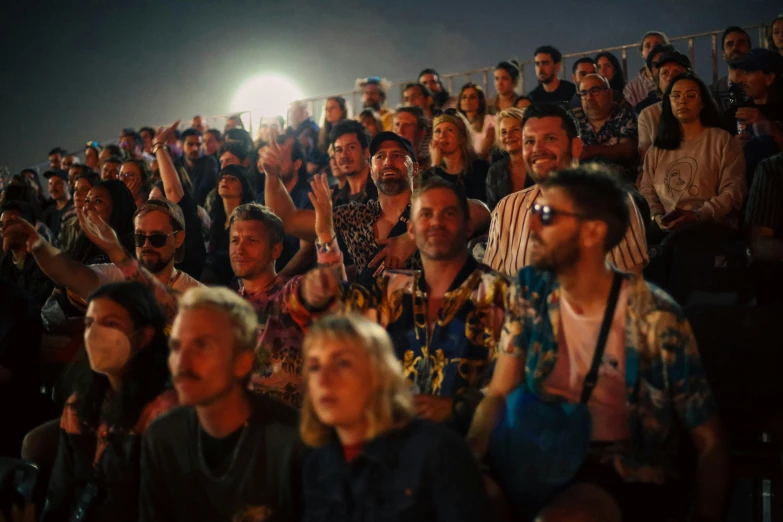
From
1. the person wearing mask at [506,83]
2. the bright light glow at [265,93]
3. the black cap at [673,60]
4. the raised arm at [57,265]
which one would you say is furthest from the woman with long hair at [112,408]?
the bright light glow at [265,93]

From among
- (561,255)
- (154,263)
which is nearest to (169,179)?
(154,263)

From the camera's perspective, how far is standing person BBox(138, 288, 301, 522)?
216 centimetres

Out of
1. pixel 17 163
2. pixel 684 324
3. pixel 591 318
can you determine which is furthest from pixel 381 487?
pixel 17 163

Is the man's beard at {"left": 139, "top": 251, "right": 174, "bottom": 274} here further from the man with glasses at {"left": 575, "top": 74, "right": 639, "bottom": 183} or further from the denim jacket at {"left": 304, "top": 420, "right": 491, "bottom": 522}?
the man with glasses at {"left": 575, "top": 74, "right": 639, "bottom": 183}

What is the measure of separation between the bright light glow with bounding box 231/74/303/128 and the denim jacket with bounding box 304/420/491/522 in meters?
10.7

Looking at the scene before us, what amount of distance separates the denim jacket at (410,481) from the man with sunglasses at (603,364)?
0.32m

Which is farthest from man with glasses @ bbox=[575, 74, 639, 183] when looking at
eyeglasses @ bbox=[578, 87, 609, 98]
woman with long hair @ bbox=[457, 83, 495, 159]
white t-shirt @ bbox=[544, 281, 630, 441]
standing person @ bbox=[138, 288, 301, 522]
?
standing person @ bbox=[138, 288, 301, 522]

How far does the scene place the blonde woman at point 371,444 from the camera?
1.83 meters

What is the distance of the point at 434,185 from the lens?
2936 mm

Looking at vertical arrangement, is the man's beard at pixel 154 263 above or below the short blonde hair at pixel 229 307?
above

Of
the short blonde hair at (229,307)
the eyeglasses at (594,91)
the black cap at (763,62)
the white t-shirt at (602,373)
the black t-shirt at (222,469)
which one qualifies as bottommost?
the black t-shirt at (222,469)

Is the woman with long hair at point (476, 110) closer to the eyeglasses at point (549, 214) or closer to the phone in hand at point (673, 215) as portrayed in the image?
the phone in hand at point (673, 215)

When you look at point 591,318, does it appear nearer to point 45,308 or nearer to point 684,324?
point 684,324

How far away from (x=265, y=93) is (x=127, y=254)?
9557 millimetres
